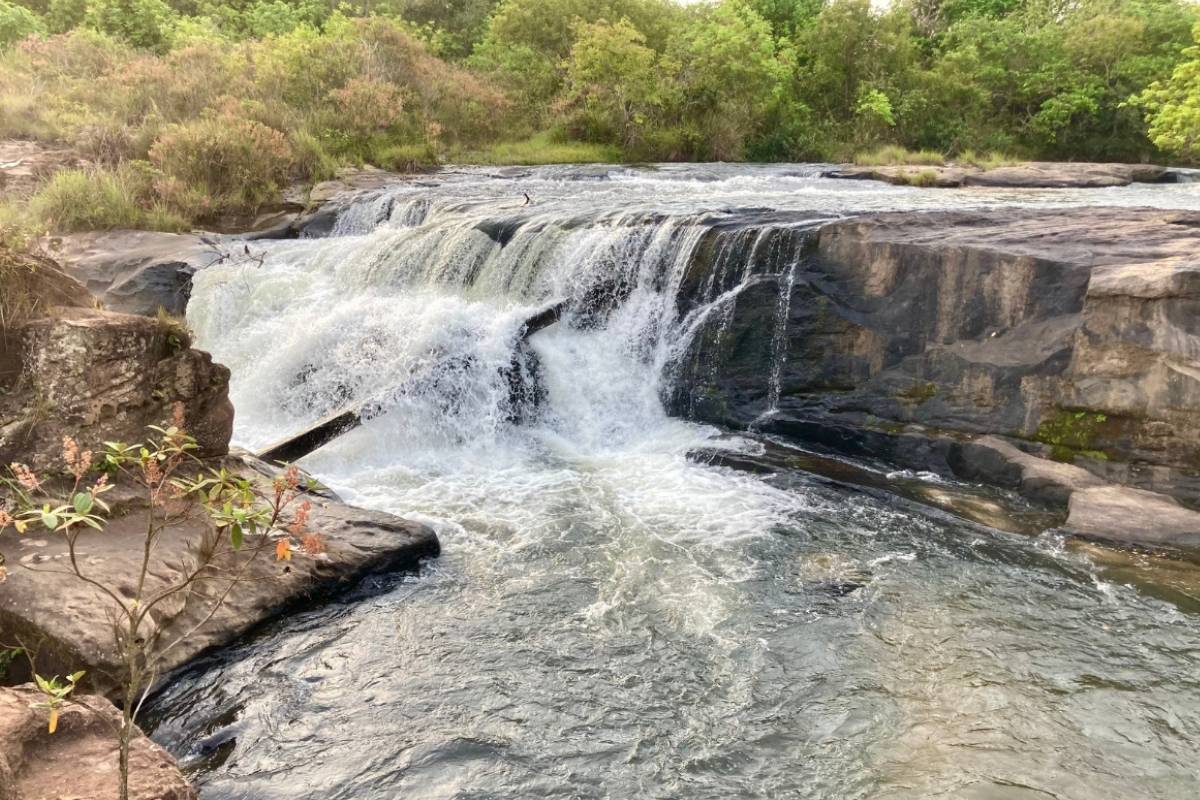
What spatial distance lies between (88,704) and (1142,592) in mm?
5836

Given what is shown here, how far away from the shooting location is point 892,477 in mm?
6910

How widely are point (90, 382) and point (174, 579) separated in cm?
146

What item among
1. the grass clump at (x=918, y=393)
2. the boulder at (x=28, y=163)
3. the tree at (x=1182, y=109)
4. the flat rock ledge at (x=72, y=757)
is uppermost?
the tree at (x=1182, y=109)

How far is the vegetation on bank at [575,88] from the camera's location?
1381 cm

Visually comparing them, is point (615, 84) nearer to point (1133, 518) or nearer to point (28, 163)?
point (28, 163)

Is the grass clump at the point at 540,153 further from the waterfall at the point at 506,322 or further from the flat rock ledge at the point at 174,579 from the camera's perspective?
the flat rock ledge at the point at 174,579

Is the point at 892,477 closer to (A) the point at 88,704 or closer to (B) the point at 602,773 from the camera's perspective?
(B) the point at 602,773

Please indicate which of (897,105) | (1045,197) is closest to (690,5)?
(897,105)

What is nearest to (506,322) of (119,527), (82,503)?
(119,527)

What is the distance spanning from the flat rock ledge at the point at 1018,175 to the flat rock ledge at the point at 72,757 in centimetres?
1409

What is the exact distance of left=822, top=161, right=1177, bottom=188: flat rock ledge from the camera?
13898mm

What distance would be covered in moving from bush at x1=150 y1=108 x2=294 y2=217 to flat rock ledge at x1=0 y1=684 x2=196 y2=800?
11.2m

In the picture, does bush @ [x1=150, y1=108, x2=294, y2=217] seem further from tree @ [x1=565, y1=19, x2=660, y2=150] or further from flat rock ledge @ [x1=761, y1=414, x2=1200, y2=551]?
flat rock ledge @ [x1=761, y1=414, x2=1200, y2=551]

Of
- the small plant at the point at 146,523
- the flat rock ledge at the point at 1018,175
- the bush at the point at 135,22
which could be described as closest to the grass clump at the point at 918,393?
the small plant at the point at 146,523
